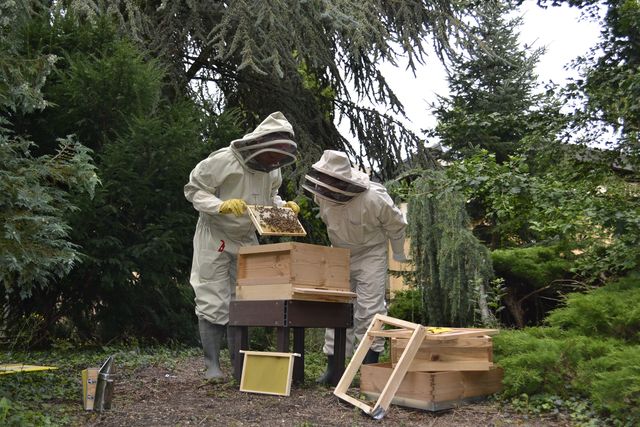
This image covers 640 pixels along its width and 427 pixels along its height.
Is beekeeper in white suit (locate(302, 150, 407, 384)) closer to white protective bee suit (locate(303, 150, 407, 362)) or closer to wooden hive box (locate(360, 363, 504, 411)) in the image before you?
white protective bee suit (locate(303, 150, 407, 362))

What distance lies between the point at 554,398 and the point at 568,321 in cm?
85

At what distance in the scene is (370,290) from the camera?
5.37 meters

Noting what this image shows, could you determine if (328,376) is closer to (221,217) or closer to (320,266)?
(320,266)

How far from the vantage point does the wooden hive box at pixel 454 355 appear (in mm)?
4469

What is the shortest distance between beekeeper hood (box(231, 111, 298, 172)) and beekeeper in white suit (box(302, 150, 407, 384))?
9.9 inches

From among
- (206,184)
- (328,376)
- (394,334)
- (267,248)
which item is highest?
(206,184)

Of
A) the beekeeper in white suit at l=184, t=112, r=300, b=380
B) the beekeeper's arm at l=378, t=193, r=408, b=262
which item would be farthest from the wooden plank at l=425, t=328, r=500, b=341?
the beekeeper in white suit at l=184, t=112, r=300, b=380

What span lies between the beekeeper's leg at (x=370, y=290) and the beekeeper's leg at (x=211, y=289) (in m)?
1.02

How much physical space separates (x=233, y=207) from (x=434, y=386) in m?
1.88

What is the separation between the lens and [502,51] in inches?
707

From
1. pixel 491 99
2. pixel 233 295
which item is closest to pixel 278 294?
pixel 233 295

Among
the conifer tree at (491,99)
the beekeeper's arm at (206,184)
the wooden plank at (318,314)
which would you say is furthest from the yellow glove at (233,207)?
the conifer tree at (491,99)

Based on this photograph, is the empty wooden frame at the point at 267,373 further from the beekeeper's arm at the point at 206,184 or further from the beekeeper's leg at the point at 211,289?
the beekeeper's arm at the point at 206,184

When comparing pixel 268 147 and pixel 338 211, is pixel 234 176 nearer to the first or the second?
pixel 268 147
